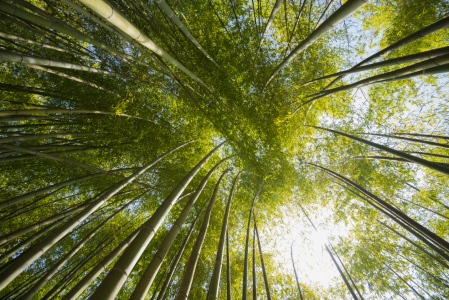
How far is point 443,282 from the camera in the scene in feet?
12.9

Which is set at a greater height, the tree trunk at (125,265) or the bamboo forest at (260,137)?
the bamboo forest at (260,137)

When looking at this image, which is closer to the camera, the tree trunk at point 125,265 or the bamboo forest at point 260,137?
the tree trunk at point 125,265

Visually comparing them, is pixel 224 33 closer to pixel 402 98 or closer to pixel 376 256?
pixel 402 98

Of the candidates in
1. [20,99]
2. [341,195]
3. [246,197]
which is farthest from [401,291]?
[20,99]

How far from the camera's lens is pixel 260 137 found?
15.3ft

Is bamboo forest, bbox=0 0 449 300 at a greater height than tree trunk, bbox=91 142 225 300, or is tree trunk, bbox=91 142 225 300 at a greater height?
bamboo forest, bbox=0 0 449 300

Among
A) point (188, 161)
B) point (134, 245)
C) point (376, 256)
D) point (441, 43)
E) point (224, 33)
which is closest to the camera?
point (134, 245)

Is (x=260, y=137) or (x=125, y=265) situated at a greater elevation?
(x=260, y=137)

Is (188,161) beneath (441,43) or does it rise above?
beneath

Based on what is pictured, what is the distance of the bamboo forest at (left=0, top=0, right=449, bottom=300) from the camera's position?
3498mm

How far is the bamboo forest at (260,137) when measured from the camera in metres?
3.50

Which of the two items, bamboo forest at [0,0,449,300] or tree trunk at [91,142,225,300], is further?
bamboo forest at [0,0,449,300]

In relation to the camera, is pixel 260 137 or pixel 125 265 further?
pixel 260 137

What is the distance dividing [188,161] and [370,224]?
4.34m
